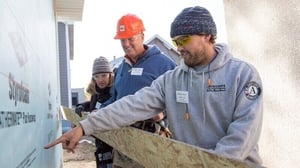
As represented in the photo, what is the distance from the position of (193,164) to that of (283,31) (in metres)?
1.72

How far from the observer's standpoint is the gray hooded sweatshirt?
2201 mm

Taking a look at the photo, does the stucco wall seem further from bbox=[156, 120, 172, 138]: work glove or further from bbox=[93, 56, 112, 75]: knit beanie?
bbox=[93, 56, 112, 75]: knit beanie

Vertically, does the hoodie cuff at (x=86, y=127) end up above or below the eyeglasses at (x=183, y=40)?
below

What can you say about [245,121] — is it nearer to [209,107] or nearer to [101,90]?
[209,107]

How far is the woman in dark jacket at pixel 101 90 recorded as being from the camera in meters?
5.02

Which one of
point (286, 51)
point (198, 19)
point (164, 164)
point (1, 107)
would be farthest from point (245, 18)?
point (1, 107)

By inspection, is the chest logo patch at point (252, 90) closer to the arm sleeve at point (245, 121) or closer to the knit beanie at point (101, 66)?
the arm sleeve at point (245, 121)

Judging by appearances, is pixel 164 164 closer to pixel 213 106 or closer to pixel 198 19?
pixel 213 106

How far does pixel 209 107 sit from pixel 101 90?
10.0ft

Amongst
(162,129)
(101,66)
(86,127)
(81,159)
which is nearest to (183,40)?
(86,127)

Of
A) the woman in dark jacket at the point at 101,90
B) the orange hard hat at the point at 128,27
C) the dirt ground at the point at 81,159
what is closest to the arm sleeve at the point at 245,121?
the orange hard hat at the point at 128,27

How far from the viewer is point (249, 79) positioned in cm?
224

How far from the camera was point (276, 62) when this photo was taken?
11.4 ft

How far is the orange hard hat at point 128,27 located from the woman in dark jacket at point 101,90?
1.19 metres
